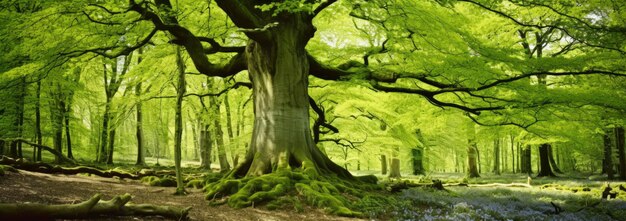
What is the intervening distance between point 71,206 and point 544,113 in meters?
11.5

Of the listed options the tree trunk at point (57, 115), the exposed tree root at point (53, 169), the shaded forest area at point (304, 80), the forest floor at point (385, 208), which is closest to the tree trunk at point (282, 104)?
the shaded forest area at point (304, 80)

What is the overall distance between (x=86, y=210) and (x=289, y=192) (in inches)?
184

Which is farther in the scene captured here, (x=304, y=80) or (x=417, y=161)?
(x=417, y=161)

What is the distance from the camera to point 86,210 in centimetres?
483

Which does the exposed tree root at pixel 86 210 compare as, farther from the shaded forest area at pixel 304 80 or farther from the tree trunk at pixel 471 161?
the tree trunk at pixel 471 161

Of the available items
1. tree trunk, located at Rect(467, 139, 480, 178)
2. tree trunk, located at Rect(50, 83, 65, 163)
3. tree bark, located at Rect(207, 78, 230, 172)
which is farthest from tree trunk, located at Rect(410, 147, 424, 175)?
tree trunk, located at Rect(50, 83, 65, 163)

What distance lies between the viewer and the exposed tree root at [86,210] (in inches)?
163

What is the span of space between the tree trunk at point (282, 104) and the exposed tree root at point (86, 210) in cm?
436

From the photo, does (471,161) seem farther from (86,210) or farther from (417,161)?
(86,210)

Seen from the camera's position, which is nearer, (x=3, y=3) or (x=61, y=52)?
(x=3, y=3)

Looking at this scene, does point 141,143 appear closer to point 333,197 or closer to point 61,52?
point 61,52

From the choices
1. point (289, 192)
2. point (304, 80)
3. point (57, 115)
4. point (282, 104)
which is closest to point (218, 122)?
point (57, 115)

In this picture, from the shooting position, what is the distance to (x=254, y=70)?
1135 cm

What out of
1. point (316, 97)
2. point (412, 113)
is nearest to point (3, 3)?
point (316, 97)
